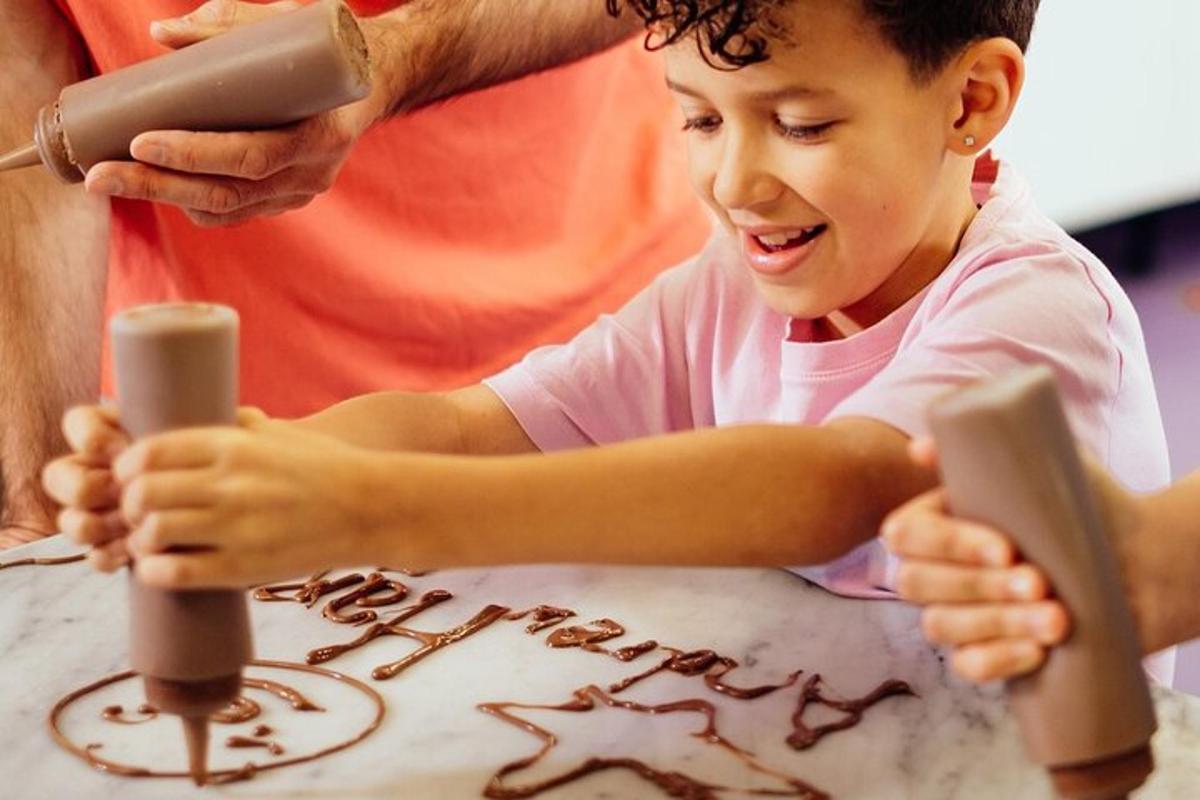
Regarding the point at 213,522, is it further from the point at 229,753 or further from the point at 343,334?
the point at 343,334

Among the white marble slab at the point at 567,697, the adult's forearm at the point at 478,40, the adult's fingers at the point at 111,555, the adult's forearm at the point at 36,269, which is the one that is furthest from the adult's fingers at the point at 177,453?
the adult's forearm at the point at 36,269

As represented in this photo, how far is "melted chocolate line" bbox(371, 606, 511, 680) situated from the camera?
3.81 feet

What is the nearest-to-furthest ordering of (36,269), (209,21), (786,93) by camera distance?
(786,93)
(209,21)
(36,269)

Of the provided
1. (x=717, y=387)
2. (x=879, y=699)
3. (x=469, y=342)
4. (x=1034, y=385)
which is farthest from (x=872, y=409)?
(x=469, y=342)

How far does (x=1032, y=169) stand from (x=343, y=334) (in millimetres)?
2200

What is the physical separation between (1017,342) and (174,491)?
588 millimetres

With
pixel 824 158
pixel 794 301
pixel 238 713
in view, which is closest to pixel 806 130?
pixel 824 158

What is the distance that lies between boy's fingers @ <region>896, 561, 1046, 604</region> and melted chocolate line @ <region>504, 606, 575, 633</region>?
401 millimetres

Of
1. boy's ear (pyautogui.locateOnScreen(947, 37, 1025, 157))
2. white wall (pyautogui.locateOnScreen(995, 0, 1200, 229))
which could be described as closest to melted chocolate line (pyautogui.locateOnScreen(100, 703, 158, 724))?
boy's ear (pyautogui.locateOnScreen(947, 37, 1025, 157))

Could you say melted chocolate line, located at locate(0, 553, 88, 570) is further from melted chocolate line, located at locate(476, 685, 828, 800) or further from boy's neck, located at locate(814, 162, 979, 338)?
boy's neck, located at locate(814, 162, 979, 338)

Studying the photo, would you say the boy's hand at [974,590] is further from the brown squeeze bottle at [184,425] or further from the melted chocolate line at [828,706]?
the brown squeeze bottle at [184,425]

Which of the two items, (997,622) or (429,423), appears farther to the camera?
(429,423)

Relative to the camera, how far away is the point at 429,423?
1.39 meters

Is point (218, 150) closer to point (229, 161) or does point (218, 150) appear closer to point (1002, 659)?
point (229, 161)
